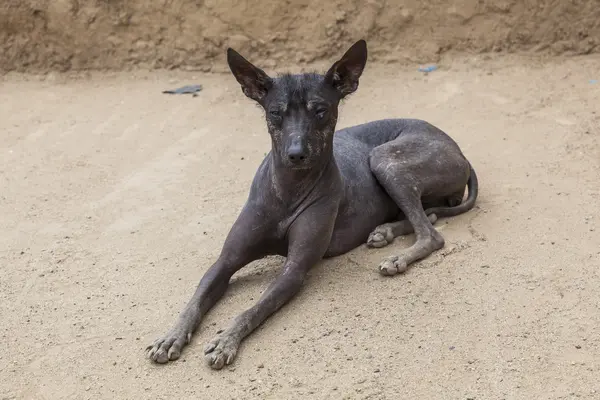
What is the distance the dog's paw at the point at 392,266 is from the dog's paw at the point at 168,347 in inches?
47.4

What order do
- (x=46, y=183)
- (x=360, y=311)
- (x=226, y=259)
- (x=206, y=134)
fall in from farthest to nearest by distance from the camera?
(x=206, y=134), (x=46, y=183), (x=226, y=259), (x=360, y=311)

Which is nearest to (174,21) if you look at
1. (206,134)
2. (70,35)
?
(70,35)

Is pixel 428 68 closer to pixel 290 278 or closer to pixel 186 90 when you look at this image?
pixel 186 90

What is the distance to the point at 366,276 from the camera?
15.8 feet

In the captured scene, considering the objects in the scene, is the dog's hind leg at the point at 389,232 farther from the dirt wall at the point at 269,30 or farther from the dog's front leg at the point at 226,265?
the dirt wall at the point at 269,30

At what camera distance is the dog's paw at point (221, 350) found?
400 cm

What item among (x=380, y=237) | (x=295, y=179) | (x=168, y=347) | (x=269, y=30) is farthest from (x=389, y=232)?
(x=269, y=30)

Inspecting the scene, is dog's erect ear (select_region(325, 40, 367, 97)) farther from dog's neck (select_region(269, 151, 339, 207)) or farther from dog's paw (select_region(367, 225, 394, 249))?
dog's paw (select_region(367, 225, 394, 249))

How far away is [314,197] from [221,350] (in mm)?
1155

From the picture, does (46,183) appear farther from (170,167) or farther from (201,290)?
(201,290)

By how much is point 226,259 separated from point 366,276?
813mm

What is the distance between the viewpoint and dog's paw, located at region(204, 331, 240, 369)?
3999 mm

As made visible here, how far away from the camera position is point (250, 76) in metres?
4.67

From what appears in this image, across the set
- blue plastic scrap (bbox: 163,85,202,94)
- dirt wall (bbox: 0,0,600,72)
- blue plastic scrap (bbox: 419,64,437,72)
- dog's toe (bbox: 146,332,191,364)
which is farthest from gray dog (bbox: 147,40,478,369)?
dirt wall (bbox: 0,0,600,72)
